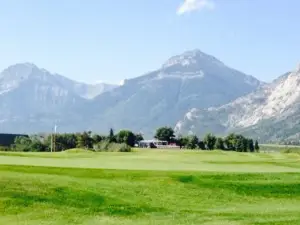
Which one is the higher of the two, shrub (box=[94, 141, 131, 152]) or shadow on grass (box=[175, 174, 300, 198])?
shrub (box=[94, 141, 131, 152])

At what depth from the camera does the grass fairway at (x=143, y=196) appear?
96.4 ft

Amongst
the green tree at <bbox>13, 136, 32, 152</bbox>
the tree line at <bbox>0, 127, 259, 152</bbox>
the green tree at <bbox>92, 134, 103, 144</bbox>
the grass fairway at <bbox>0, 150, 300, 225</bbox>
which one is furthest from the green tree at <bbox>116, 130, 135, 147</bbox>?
the grass fairway at <bbox>0, 150, 300, 225</bbox>

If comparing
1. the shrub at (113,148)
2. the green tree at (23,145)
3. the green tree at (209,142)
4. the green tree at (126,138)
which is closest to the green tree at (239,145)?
the green tree at (209,142)

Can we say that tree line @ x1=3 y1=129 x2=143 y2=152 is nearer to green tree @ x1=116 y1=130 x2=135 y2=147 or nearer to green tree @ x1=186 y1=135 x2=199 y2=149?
green tree @ x1=116 y1=130 x2=135 y2=147

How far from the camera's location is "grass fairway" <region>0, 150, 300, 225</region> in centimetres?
2939

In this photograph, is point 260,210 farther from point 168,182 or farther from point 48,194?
point 48,194

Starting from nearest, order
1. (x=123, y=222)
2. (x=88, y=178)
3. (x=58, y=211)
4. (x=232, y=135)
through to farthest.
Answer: (x=123, y=222) → (x=58, y=211) → (x=88, y=178) → (x=232, y=135)

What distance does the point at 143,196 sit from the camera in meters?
36.1

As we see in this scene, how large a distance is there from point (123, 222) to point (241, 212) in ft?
23.3

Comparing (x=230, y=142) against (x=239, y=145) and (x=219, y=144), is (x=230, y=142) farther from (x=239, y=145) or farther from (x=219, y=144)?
(x=219, y=144)

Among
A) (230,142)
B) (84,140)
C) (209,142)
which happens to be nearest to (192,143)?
(209,142)

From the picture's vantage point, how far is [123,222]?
2844 cm

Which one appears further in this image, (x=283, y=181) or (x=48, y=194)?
(x=283, y=181)

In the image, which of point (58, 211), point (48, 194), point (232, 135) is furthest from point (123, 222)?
point (232, 135)
